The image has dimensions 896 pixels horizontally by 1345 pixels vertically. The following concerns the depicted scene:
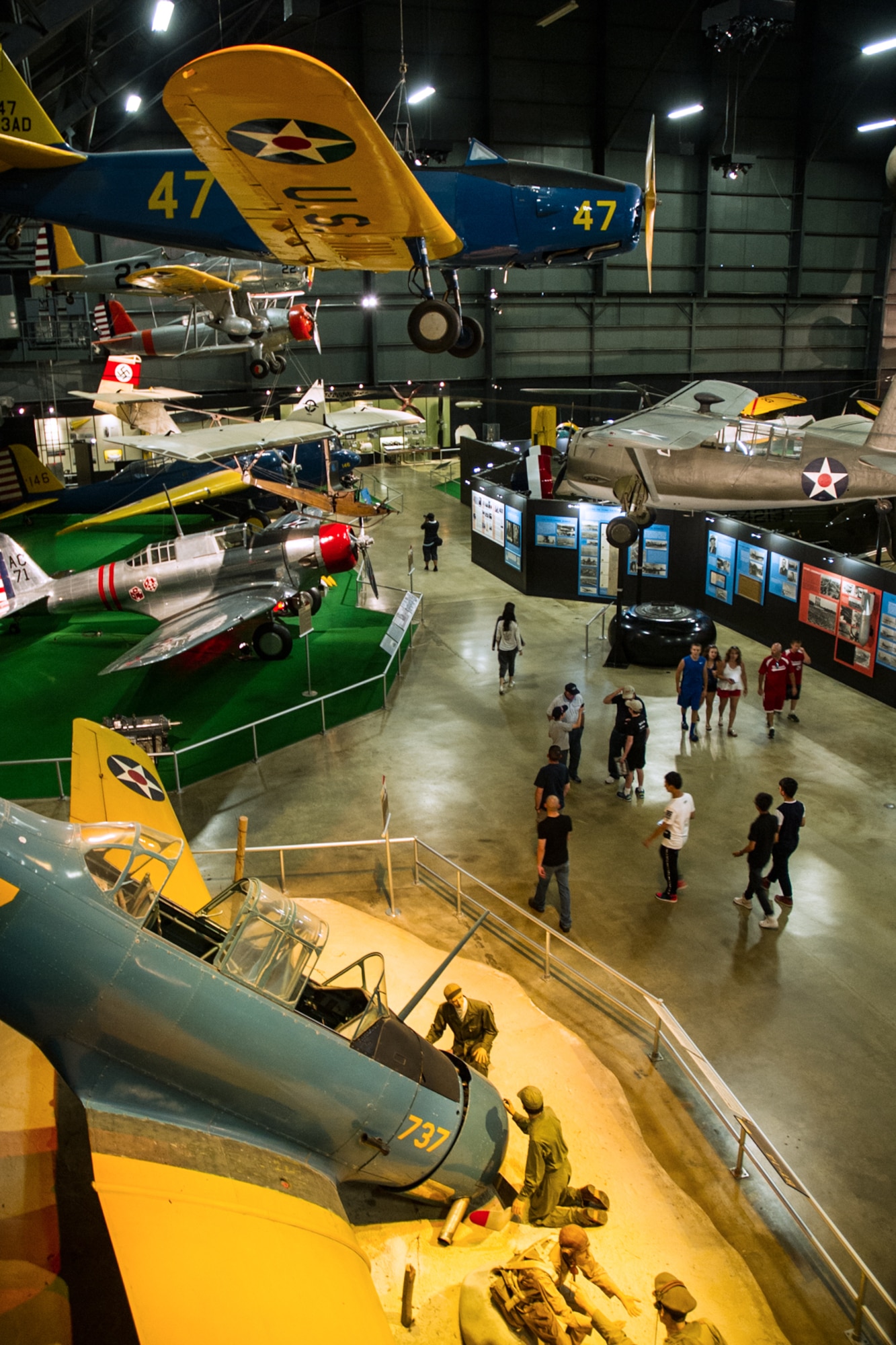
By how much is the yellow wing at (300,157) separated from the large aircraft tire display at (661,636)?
667 cm

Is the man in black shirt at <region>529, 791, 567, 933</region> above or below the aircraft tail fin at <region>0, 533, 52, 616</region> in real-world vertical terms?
below

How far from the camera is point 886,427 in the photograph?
42.3ft

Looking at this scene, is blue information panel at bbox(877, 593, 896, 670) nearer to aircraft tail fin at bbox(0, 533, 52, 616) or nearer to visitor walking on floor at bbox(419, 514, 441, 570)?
visitor walking on floor at bbox(419, 514, 441, 570)

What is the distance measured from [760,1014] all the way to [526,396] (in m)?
29.8

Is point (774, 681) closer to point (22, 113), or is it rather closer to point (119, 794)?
point (119, 794)

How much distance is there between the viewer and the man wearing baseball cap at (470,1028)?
18.1 ft

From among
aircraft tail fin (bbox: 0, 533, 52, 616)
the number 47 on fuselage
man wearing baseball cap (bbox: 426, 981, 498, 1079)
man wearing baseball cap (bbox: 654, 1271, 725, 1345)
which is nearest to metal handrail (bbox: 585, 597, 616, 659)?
the number 47 on fuselage

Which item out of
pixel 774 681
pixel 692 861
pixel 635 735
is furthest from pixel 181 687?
pixel 774 681

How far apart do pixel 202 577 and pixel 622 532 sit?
6654mm

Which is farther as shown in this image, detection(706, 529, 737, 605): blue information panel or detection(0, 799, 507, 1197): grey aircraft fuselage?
detection(706, 529, 737, 605): blue information panel

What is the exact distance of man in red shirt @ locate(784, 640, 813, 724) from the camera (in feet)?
36.8

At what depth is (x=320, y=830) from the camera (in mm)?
9250

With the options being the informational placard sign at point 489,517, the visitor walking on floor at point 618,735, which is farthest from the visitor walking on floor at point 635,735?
the informational placard sign at point 489,517

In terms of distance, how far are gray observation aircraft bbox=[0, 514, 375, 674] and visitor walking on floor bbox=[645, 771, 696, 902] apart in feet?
25.3
